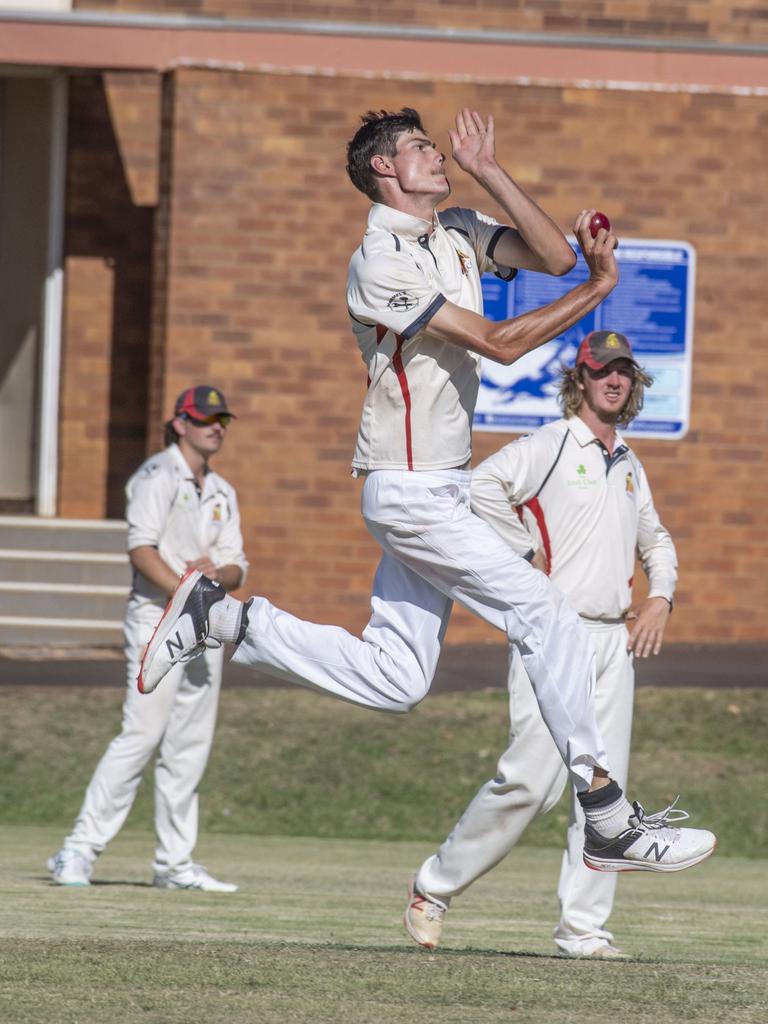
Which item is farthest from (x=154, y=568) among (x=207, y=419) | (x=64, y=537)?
(x=64, y=537)

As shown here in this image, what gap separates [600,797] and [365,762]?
21.2 ft

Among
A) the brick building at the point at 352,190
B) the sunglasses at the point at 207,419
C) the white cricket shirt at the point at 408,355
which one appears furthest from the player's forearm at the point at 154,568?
the brick building at the point at 352,190

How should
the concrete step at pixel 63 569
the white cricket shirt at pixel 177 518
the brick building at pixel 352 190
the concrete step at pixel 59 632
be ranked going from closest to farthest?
1. the white cricket shirt at pixel 177 518
2. the brick building at pixel 352 190
3. the concrete step at pixel 59 632
4. the concrete step at pixel 63 569

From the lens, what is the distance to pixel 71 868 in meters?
8.44

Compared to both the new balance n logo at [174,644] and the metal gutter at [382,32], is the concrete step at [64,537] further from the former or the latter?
the new balance n logo at [174,644]

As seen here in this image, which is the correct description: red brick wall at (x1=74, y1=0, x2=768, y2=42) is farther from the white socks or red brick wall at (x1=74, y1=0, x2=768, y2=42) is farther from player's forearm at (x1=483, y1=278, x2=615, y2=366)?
player's forearm at (x1=483, y1=278, x2=615, y2=366)

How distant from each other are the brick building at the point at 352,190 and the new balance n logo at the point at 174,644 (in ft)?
27.2

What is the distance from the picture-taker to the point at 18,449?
54.8 ft

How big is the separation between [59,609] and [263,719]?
2.81m

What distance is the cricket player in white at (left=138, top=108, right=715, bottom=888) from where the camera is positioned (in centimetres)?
551

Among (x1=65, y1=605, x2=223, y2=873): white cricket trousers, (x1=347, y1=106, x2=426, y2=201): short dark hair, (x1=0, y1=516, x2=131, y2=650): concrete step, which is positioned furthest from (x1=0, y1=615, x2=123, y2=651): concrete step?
(x1=347, y1=106, x2=426, y2=201): short dark hair

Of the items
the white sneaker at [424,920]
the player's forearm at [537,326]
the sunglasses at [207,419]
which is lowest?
the white sneaker at [424,920]

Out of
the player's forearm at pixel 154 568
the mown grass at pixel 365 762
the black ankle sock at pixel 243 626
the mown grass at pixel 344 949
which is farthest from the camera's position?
the mown grass at pixel 365 762

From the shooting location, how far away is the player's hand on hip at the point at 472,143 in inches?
218
